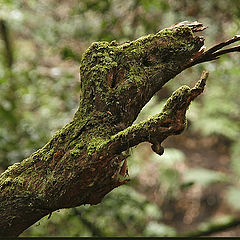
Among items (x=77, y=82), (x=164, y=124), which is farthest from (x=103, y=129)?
(x=77, y=82)

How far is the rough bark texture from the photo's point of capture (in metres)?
1.34

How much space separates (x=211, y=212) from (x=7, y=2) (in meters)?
6.14

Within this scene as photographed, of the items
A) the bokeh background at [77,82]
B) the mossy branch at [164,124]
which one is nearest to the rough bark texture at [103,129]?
the mossy branch at [164,124]

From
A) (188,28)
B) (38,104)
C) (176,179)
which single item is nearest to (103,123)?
(188,28)

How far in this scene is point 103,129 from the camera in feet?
4.83

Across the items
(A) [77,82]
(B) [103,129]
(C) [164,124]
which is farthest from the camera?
(A) [77,82]

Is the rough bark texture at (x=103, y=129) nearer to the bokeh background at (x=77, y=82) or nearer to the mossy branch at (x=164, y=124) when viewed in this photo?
the mossy branch at (x=164, y=124)

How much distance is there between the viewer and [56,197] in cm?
143

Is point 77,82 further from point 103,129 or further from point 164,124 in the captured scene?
point 164,124

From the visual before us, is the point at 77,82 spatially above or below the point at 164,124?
above

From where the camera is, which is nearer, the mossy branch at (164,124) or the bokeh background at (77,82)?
the mossy branch at (164,124)

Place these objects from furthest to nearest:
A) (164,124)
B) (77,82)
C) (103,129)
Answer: (77,82) < (103,129) < (164,124)

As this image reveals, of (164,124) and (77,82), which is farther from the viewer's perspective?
(77,82)

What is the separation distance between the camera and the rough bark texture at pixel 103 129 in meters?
1.34
